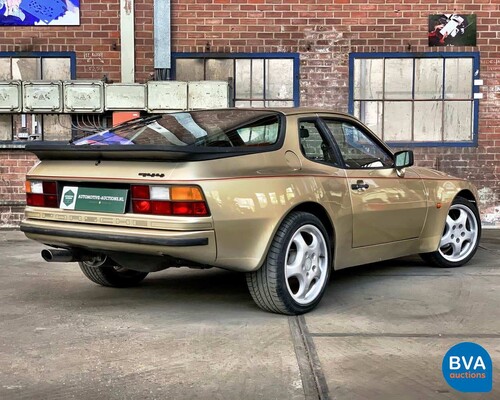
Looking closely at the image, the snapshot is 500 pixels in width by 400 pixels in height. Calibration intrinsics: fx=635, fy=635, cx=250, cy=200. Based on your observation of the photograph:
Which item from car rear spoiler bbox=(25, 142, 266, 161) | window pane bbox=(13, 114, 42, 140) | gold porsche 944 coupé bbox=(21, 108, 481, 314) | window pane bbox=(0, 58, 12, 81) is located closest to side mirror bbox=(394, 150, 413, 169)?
gold porsche 944 coupé bbox=(21, 108, 481, 314)

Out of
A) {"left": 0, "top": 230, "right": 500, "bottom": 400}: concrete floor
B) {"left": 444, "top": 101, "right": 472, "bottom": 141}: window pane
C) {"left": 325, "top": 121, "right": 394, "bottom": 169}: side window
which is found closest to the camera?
{"left": 0, "top": 230, "right": 500, "bottom": 400}: concrete floor

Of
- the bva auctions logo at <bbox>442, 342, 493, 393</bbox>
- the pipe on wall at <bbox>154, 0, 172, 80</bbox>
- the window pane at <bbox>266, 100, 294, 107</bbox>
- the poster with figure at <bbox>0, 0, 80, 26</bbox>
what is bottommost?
the bva auctions logo at <bbox>442, 342, 493, 393</bbox>

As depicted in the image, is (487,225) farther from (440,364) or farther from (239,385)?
(239,385)

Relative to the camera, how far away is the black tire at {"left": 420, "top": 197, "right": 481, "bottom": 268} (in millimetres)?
6137

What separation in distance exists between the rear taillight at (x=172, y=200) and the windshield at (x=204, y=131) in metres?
0.48

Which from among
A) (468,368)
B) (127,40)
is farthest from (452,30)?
(468,368)

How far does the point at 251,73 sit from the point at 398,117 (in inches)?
90.3

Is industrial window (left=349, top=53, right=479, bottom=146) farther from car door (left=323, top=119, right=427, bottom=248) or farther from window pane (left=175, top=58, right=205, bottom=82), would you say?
car door (left=323, top=119, right=427, bottom=248)

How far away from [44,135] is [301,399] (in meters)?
7.43

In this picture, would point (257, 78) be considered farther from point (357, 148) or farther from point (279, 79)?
point (357, 148)

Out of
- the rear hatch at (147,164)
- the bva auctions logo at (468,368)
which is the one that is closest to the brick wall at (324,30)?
the rear hatch at (147,164)

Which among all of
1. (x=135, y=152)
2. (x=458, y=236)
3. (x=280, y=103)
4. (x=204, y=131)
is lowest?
(x=458, y=236)

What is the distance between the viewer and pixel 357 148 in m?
5.23

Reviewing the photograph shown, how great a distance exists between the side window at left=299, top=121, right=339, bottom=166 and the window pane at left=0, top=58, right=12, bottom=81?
20.4ft
